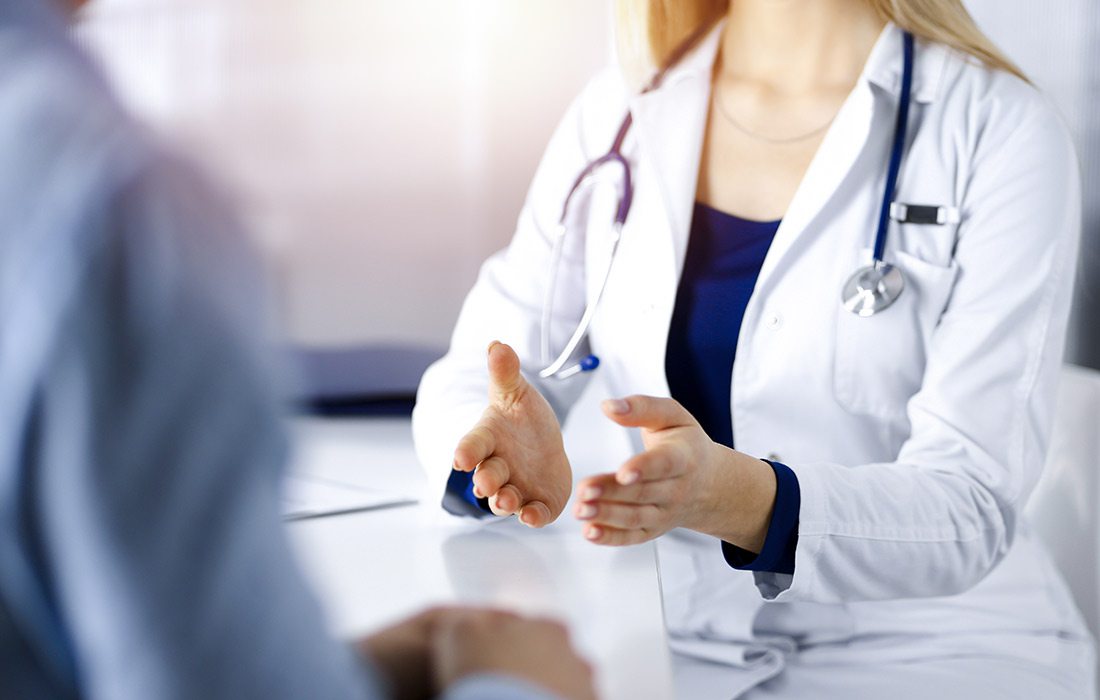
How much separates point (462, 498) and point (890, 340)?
410 millimetres

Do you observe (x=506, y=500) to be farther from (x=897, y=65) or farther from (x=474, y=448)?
(x=897, y=65)

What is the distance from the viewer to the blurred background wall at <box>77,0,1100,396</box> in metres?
1.58

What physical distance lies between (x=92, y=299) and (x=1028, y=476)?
2.72ft

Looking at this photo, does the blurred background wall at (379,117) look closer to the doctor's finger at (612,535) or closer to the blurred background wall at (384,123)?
the blurred background wall at (384,123)

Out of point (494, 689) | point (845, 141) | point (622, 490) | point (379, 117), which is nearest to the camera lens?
point (494, 689)

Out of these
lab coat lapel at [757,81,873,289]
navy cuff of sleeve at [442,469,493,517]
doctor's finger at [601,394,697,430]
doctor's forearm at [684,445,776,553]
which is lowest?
navy cuff of sleeve at [442,469,493,517]

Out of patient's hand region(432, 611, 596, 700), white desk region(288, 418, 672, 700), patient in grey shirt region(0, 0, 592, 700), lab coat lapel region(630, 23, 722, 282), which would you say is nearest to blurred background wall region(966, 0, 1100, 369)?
lab coat lapel region(630, 23, 722, 282)

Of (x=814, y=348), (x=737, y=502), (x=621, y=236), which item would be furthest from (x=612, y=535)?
(x=621, y=236)

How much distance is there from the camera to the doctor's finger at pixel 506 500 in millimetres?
747

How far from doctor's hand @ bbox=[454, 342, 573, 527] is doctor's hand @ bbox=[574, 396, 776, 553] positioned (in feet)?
0.30

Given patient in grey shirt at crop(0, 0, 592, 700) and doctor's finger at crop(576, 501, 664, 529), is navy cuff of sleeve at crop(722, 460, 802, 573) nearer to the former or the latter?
doctor's finger at crop(576, 501, 664, 529)

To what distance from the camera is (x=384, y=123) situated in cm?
164

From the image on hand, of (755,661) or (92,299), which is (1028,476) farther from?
(92,299)

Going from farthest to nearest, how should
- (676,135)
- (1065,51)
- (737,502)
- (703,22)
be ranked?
(1065,51), (703,22), (676,135), (737,502)
